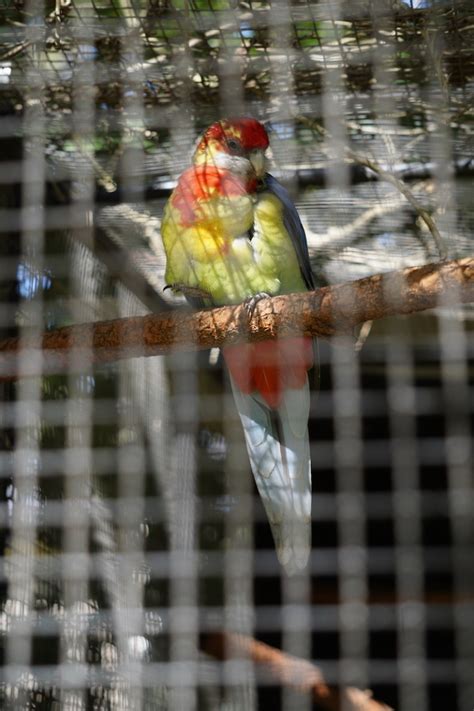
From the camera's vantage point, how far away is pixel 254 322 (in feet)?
3.95

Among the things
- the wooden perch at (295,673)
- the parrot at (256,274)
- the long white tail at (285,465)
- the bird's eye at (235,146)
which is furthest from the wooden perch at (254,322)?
the wooden perch at (295,673)

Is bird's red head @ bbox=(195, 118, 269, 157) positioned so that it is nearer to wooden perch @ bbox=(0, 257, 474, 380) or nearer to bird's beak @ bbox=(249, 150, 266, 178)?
bird's beak @ bbox=(249, 150, 266, 178)

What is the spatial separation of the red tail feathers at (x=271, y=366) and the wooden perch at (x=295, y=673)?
2.44 ft

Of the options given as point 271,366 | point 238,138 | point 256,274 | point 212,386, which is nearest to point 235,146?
point 238,138

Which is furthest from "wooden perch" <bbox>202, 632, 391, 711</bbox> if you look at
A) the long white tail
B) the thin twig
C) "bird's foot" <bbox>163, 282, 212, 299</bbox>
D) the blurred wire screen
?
the thin twig

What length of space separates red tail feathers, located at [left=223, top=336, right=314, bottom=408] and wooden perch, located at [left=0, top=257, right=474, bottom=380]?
0.73 feet

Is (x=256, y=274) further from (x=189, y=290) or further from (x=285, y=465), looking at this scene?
(x=285, y=465)

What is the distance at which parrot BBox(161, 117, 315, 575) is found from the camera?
1.41 meters

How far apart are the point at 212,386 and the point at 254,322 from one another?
1.10 metres

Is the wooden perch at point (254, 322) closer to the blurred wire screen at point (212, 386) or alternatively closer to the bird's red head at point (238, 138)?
the blurred wire screen at point (212, 386)

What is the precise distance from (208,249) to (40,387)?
45 cm

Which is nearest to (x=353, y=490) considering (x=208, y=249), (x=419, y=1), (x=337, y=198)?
(x=337, y=198)

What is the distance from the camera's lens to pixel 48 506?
157cm

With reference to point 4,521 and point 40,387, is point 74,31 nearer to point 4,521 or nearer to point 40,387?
point 40,387
